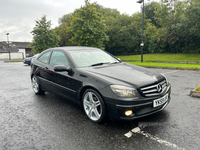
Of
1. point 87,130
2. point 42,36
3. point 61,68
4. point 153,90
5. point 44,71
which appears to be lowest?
point 87,130

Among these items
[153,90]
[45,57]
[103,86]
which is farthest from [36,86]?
[153,90]

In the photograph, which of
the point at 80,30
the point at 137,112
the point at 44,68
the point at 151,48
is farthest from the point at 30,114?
the point at 151,48

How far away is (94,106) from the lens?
10.9 ft

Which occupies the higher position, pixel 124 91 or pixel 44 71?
pixel 44 71

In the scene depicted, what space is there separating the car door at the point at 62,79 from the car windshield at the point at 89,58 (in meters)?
0.27

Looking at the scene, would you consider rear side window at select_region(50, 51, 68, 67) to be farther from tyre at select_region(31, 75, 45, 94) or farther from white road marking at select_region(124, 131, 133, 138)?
white road marking at select_region(124, 131, 133, 138)

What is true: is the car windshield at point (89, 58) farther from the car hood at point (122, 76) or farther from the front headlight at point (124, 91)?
the front headlight at point (124, 91)

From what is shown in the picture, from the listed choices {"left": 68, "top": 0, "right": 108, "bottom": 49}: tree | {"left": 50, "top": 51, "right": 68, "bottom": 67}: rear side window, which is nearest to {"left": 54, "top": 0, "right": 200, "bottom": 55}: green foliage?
{"left": 68, "top": 0, "right": 108, "bottom": 49}: tree

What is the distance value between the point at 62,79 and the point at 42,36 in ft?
100

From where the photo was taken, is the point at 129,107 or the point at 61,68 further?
the point at 61,68

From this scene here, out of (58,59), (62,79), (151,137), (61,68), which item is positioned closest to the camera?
(151,137)

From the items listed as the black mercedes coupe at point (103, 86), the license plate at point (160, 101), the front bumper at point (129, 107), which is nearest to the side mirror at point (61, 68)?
the black mercedes coupe at point (103, 86)

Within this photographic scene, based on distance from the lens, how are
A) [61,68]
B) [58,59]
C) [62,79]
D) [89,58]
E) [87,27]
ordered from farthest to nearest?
[87,27]
[58,59]
[89,58]
[62,79]
[61,68]

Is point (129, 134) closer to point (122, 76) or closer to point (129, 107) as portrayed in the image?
point (129, 107)
